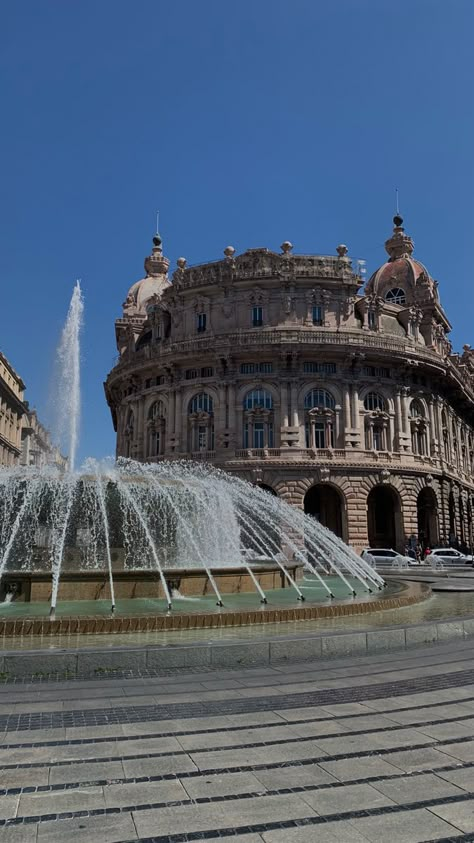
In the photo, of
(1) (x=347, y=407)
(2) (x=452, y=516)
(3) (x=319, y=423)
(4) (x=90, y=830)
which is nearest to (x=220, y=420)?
(3) (x=319, y=423)

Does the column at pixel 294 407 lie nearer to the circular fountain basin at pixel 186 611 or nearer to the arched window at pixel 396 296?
the arched window at pixel 396 296

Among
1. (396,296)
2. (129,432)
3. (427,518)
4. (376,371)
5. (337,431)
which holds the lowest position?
(427,518)

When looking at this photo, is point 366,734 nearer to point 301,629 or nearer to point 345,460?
point 301,629

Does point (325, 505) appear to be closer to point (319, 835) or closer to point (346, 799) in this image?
point (346, 799)

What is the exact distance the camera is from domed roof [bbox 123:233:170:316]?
60469 mm

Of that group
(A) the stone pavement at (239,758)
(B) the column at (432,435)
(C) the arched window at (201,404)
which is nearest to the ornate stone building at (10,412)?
(C) the arched window at (201,404)

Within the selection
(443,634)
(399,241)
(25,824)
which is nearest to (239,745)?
(25,824)

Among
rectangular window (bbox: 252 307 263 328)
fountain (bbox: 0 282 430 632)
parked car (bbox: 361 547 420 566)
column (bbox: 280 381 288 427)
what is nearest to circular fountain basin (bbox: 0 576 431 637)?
fountain (bbox: 0 282 430 632)

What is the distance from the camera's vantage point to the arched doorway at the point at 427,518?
153 ft

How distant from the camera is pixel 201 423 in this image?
148ft

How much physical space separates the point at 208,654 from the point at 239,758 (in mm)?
3335

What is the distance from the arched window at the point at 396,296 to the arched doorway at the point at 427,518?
20.9 m

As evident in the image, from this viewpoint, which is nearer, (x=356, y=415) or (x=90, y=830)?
(x=90, y=830)

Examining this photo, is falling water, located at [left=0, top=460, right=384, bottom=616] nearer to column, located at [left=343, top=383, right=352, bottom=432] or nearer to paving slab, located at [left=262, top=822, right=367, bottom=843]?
paving slab, located at [left=262, top=822, right=367, bottom=843]
